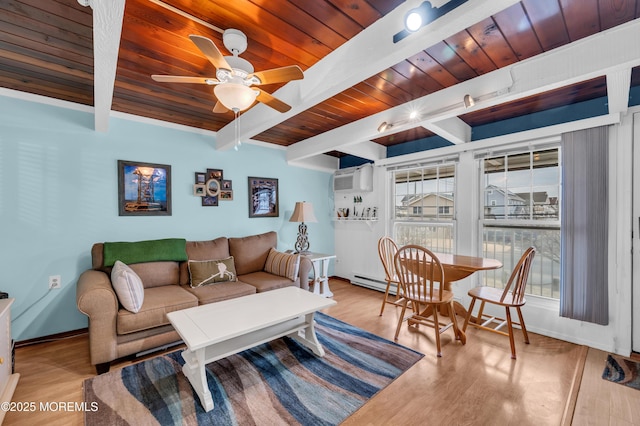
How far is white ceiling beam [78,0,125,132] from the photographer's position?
3.91 ft

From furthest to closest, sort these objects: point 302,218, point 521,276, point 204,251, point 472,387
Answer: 1. point 302,218
2. point 204,251
3. point 521,276
4. point 472,387

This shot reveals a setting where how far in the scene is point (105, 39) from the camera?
54.5 inches

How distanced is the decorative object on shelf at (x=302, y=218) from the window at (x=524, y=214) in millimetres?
2274

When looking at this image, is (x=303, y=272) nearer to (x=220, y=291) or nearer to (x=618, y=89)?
(x=220, y=291)

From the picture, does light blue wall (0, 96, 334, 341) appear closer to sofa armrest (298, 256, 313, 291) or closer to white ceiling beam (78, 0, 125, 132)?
white ceiling beam (78, 0, 125, 132)

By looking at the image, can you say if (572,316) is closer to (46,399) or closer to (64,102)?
(46,399)

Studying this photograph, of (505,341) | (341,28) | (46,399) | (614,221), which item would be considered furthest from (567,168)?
(46,399)

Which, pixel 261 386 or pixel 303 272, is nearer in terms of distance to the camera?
pixel 261 386

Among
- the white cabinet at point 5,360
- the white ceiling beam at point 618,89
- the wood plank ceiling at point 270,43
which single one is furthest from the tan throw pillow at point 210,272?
the white ceiling beam at point 618,89

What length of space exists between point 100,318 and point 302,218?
2510mm

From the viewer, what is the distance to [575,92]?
238 cm

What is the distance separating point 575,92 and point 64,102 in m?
4.73

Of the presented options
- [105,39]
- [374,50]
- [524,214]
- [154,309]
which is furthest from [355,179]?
[105,39]

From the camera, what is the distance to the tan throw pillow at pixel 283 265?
3240 millimetres
